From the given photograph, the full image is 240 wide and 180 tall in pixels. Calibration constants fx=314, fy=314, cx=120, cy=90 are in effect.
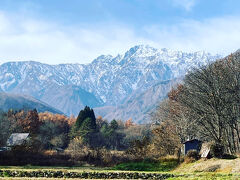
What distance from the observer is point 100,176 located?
30.3 meters

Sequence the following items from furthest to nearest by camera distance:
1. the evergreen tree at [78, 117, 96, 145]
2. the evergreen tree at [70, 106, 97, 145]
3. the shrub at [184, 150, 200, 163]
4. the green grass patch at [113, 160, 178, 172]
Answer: the evergreen tree at [70, 106, 97, 145] < the evergreen tree at [78, 117, 96, 145] < the green grass patch at [113, 160, 178, 172] < the shrub at [184, 150, 200, 163]

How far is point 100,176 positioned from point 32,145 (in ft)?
138

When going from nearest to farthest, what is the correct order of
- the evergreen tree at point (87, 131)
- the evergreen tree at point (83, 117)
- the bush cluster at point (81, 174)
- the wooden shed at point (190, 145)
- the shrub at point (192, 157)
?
1. the bush cluster at point (81, 174)
2. the shrub at point (192, 157)
3. the wooden shed at point (190, 145)
4. the evergreen tree at point (87, 131)
5. the evergreen tree at point (83, 117)

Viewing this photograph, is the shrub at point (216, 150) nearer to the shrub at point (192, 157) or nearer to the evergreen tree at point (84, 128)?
the shrub at point (192, 157)

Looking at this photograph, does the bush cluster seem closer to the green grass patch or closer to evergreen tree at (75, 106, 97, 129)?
the green grass patch

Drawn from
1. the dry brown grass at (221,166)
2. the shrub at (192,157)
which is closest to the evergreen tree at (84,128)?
the shrub at (192,157)

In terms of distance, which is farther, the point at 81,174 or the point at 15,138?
the point at 15,138

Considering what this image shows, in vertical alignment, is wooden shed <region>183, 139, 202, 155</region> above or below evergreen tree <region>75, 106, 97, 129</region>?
below

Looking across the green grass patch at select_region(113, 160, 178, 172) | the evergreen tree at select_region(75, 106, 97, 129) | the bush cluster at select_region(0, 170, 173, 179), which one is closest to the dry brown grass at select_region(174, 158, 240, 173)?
the bush cluster at select_region(0, 170, 173, 179)

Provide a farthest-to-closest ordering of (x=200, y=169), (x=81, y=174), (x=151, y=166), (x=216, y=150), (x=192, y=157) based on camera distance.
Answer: (x=151, y=166) < (x=192, y=157) < (x=216, y=150) < (x=200, y=169) < (x=81, y=174)

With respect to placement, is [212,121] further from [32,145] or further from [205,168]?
[32,145]

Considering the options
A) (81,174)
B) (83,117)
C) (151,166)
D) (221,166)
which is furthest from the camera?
(83,117)

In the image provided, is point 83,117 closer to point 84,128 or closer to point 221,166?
point 84,128

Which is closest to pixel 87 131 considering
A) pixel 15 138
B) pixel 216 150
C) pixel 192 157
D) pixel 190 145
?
pixel 15 138
